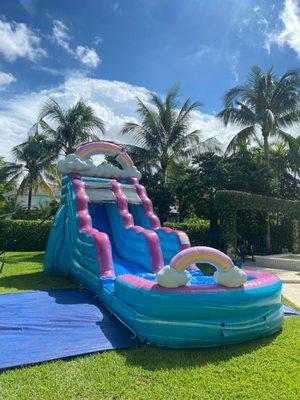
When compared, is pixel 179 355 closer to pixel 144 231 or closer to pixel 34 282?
pixel 144 231

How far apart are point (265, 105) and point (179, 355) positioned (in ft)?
60.5

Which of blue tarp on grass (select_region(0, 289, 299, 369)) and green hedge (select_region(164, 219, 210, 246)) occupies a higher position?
green hedge (select_region(164, 219, 210, 246))

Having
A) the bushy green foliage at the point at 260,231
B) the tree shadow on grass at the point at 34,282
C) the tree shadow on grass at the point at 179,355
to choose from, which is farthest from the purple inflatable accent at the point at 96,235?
the bushy green foliage at the point at 260,231

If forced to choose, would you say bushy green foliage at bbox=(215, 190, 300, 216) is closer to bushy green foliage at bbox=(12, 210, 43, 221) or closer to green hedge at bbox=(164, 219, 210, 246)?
green hedge at bbox=(164, 219, 210, 246)

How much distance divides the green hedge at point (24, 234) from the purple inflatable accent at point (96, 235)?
974cm

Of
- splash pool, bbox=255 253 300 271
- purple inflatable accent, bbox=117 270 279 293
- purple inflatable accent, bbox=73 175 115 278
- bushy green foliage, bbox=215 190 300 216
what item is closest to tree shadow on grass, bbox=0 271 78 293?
purple inflatable accent, bbox=73 175 115 278

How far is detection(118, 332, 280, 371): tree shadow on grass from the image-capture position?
4.64 m

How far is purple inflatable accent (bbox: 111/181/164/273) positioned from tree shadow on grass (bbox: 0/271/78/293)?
86.2 inches

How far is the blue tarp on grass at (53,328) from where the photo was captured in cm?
488

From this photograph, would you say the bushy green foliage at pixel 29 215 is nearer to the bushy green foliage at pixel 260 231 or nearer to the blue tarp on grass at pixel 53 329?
the bushy green foliage at pixel 260 231

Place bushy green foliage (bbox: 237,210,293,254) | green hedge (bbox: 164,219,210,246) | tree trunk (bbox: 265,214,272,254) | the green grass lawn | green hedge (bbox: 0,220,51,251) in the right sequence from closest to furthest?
1. the green grass lawn
2. green hedge (bbox: 0,220,51,251)
3. green hedge (bbox: 164,219,210,246)
4. tree trunk (bbox: 265,214,272,254)
5. bushy green foliage (bbox: 237,210,293,254)

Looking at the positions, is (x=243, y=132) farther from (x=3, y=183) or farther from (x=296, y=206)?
(x=3, y=183)

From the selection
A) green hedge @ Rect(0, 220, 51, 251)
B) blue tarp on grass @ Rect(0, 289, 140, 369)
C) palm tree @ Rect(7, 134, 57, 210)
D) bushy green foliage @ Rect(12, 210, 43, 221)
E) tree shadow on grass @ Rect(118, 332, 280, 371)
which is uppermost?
palm tree @ Rect(7, 134, 57, 210)

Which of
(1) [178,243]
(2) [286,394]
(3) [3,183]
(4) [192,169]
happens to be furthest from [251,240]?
(3) [3,183]
